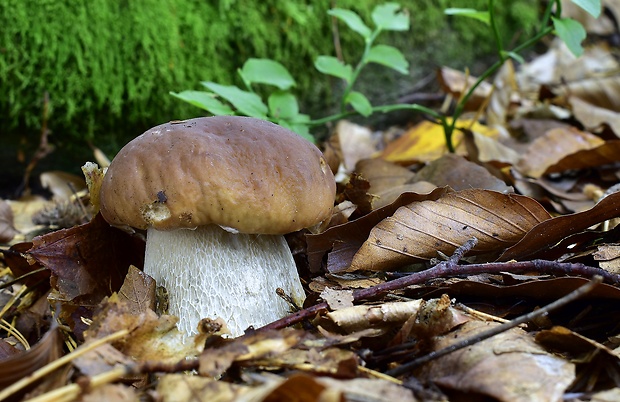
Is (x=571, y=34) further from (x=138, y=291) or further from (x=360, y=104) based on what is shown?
(x=138, y=291)

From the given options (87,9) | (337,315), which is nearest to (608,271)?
(337,315)

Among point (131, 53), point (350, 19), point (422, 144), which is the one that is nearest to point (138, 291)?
point (131, 53)

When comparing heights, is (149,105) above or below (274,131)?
below

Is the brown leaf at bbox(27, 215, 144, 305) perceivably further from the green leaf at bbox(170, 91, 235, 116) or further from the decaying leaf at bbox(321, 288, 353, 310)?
the decaying leaf at bbox(321, 288, 353, 310)

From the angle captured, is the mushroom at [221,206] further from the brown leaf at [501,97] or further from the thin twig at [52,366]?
the brown leaf at [501,97]

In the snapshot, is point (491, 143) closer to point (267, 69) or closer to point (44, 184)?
point (267, 69)

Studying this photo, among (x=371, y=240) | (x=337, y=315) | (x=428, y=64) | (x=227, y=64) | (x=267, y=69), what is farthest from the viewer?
(x=428, y=64)

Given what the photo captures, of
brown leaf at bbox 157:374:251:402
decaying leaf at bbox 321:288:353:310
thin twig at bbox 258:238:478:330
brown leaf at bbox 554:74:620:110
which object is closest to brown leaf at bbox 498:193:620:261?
thin twig at bbox 258:238:478:330

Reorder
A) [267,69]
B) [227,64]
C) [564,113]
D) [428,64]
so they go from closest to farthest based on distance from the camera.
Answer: [267,69] < [227,64] < [564,113] < [428,64]
